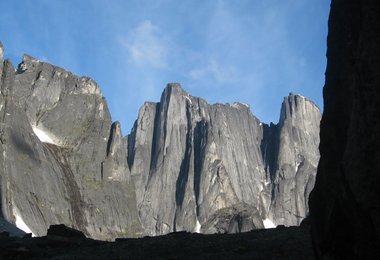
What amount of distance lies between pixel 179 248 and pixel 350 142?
20.3 meters

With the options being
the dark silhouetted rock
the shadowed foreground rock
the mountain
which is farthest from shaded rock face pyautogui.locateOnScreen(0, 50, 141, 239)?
the shadowed foreground rock

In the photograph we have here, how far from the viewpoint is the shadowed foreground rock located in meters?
28.2

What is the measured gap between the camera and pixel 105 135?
545 feet

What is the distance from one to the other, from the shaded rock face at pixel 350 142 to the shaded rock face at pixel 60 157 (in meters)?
95.1

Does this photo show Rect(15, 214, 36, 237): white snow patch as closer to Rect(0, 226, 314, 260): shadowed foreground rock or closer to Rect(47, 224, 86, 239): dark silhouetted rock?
Rect(47, 224, 86, 239): dark silhouetted rock

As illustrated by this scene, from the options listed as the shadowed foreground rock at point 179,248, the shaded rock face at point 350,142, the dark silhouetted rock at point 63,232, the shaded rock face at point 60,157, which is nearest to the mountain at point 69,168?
the shaded rock face at point 60,157

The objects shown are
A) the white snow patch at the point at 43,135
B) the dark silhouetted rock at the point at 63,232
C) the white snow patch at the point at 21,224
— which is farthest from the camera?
the white snow patch at the point at 43,135

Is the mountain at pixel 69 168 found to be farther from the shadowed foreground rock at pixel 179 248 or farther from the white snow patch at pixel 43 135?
the shadowed foreground rock at pixel 179 248

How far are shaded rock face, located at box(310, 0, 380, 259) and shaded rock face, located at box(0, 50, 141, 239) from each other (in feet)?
312

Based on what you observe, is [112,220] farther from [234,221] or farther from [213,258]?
[213,258]

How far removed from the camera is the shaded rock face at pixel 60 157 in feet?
391

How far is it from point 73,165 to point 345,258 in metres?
140

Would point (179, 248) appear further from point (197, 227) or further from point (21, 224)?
point (197, 227)

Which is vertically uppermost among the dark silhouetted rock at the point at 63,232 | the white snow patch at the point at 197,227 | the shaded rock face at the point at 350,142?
the white snow patch at the point at 197,227
